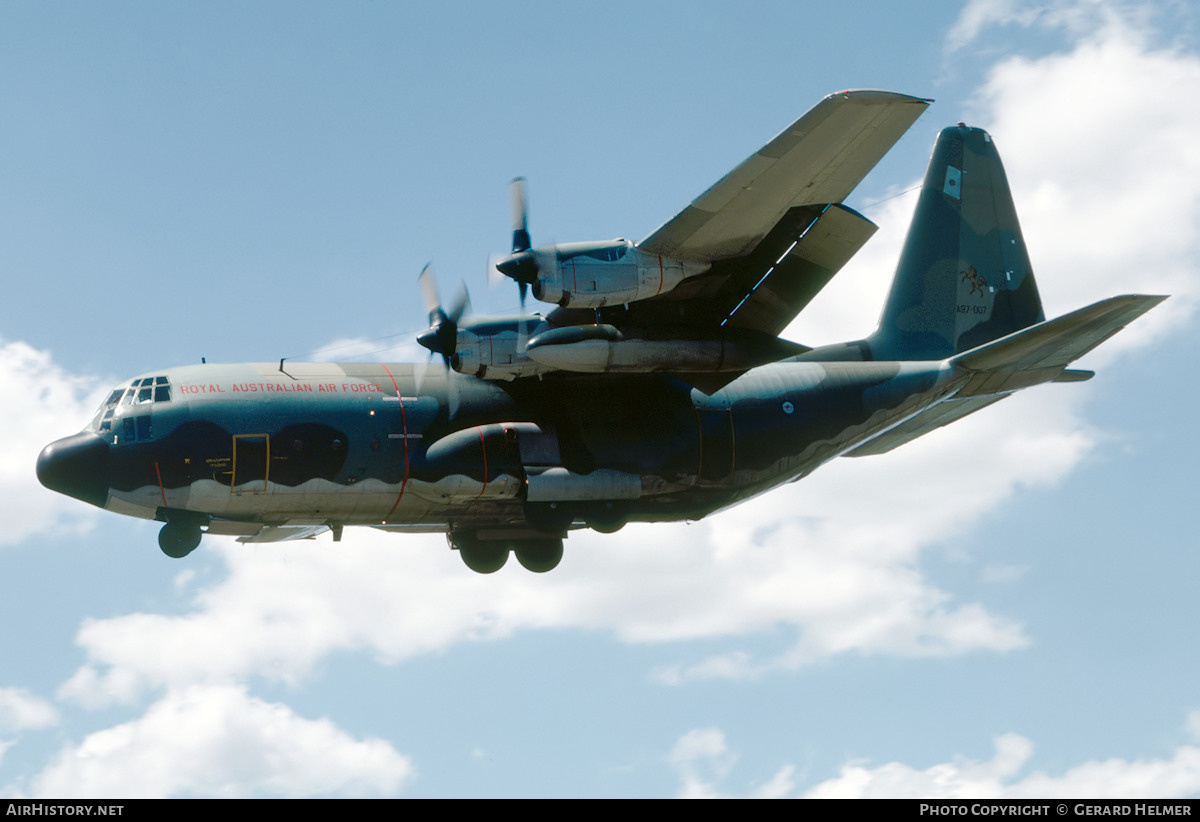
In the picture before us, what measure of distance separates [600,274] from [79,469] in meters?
7.91

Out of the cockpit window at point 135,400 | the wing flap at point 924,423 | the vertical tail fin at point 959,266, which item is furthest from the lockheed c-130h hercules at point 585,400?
the vertical tail fin at point 959,266

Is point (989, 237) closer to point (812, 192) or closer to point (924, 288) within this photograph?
point (924, 288)

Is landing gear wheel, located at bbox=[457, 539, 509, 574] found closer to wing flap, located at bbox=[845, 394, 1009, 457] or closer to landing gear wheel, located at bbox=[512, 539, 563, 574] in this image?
landing gear wheel, located at bbox=[512, 539, 563, 574]

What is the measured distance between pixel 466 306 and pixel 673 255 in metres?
3.34

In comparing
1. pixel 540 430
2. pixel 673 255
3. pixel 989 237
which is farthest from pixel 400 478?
pixel 989 237

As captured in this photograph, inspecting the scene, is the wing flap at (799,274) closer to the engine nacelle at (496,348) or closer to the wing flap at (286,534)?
the engine nacelle at (496,348)

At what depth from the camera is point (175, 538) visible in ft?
67.6

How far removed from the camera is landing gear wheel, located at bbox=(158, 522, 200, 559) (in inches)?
810

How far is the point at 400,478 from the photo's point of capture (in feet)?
68.4

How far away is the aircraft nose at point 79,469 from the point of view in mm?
20234

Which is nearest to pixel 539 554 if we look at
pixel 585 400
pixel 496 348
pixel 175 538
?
pixel 585 400

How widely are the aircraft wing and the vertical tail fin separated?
566cm

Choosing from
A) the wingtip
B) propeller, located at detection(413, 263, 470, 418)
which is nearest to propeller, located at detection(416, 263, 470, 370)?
propeller, located at detection(413, 263, 470, 418)
